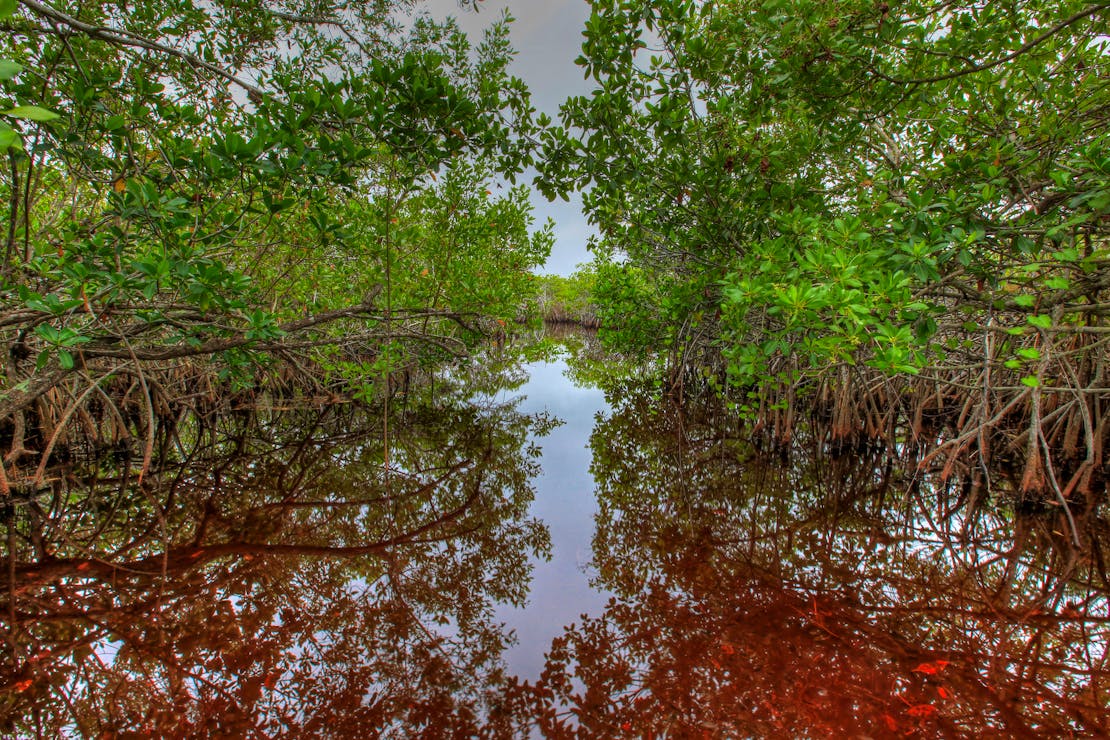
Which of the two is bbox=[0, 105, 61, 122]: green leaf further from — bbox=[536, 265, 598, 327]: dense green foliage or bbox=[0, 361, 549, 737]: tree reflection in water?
bbox=[536, 265, 598, 327]: dense green foliage

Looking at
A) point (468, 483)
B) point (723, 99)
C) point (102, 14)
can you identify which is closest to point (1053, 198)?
point (723, 99)

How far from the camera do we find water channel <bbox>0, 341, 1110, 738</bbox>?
6.06ft

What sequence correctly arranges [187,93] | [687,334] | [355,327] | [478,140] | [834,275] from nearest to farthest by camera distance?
[834,275] < [478,140] < [187,93] < [355,327] < [687,334]

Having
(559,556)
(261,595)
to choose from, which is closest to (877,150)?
(559,556)

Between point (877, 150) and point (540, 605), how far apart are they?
14.5ft

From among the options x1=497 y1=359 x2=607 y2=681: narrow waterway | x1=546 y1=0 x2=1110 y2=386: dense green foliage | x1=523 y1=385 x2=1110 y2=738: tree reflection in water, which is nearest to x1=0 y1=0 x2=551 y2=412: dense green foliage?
x1=546 y1=0 x2=1110 y2=386: dense green foliage

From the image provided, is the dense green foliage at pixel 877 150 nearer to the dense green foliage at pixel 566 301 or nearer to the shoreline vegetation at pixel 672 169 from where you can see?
the shoreline vegetation at pixel 672 169

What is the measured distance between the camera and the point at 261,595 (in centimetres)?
262

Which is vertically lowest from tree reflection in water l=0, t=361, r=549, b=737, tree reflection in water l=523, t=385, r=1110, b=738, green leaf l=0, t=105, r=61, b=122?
tree reflection in water l=0, t=361, r=549, b=737

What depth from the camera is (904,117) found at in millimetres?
3592

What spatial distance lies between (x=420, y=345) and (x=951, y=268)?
667cm

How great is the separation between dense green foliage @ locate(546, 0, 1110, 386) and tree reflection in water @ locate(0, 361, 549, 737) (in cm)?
228

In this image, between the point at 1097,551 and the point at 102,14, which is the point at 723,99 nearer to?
the point at 1097,551

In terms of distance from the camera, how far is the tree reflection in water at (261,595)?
186 cm
